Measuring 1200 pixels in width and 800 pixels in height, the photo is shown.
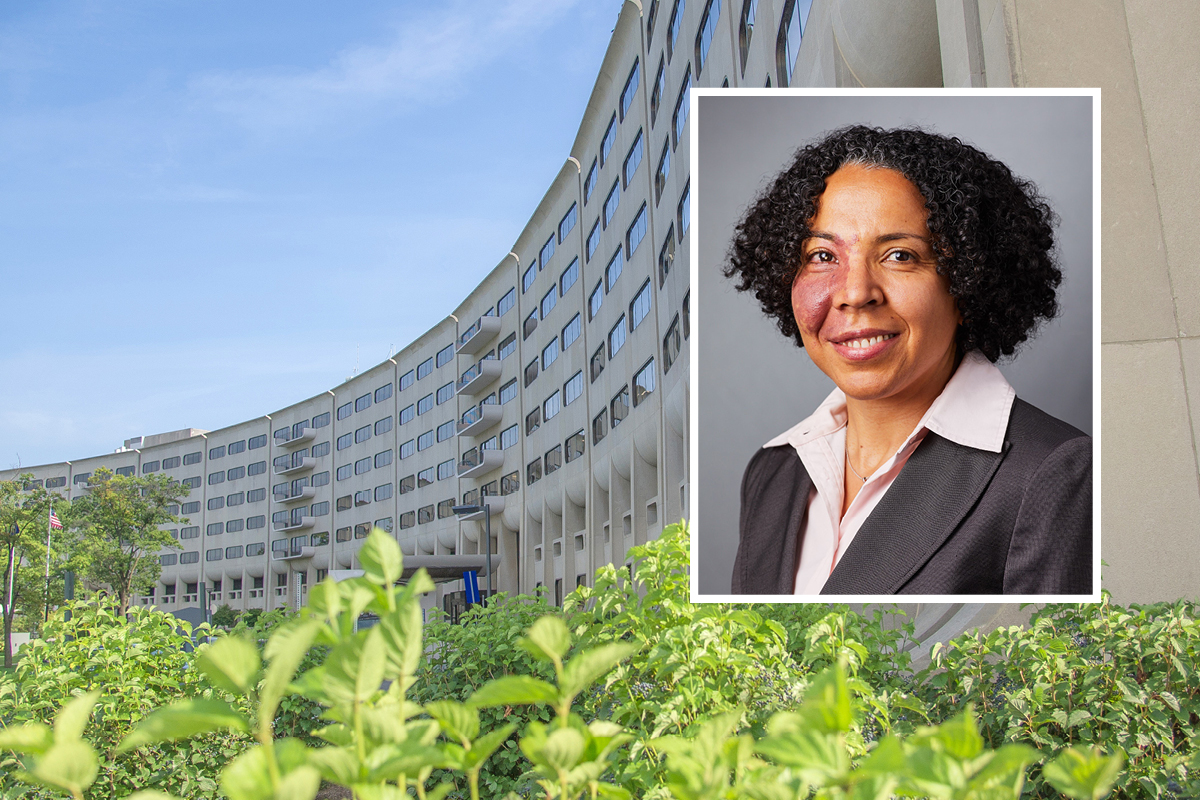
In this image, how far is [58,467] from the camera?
87938mm

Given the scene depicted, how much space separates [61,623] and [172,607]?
278 ft

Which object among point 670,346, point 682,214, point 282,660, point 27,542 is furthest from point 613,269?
point 282,660

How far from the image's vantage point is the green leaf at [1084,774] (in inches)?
41.3

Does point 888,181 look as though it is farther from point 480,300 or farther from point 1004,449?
point 480,300

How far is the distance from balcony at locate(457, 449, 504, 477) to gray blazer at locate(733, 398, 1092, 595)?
150 feet

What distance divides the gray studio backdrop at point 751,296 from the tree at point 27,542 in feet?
140

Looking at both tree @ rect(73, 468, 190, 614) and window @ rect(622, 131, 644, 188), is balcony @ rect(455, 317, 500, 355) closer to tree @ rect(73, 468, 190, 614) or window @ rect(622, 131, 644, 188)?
tree @ rect(73, 468, 190, 614)

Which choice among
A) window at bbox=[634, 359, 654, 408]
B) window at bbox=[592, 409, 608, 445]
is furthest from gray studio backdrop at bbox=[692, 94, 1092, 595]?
window at bbox=[592, 409, 608, 445]

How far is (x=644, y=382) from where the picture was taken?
32.1 meters

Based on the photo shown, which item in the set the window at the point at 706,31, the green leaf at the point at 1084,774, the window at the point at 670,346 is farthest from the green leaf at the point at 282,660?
the window at the point at 670,346

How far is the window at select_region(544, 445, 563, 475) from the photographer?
42.8m

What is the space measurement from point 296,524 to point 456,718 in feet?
240

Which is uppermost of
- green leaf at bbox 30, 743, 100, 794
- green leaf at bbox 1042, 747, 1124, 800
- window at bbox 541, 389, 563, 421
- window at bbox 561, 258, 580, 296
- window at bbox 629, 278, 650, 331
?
window at bbox 561, 258, 580, 296

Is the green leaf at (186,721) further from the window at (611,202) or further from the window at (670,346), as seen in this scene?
the window at (611,202)
